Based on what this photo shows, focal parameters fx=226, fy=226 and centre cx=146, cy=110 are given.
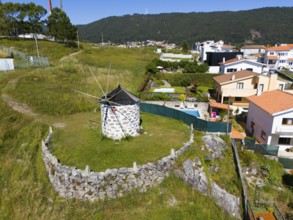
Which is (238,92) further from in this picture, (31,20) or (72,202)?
(31,20)

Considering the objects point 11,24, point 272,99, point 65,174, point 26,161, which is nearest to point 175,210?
point 65,174

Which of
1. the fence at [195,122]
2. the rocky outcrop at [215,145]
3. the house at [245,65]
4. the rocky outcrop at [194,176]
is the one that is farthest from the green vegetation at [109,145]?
the house at [245,65]

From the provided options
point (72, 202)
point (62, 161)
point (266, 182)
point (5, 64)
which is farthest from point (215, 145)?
point (5, 64)

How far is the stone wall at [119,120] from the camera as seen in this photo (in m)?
23.1

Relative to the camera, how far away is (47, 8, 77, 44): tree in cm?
7744

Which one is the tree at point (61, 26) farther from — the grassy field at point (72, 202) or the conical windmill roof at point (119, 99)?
the conical windmill roof at point (119, 99)

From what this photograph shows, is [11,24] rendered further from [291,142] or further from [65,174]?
[291,142]

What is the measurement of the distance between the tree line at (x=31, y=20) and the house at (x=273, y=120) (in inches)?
A: 2688

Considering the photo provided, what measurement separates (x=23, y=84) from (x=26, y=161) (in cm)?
2018

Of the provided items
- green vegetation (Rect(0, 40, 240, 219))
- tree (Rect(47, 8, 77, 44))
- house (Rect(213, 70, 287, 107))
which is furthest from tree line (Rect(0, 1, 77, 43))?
house (Rect(213, 70, 287, 107))

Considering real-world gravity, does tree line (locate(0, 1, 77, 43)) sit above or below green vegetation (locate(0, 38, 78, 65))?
above

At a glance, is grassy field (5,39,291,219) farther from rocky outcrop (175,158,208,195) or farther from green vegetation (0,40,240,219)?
rocky outcrop (175,158,208,195)

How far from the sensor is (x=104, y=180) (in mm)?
18562

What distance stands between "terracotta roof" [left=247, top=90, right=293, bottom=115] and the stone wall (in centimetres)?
1752
